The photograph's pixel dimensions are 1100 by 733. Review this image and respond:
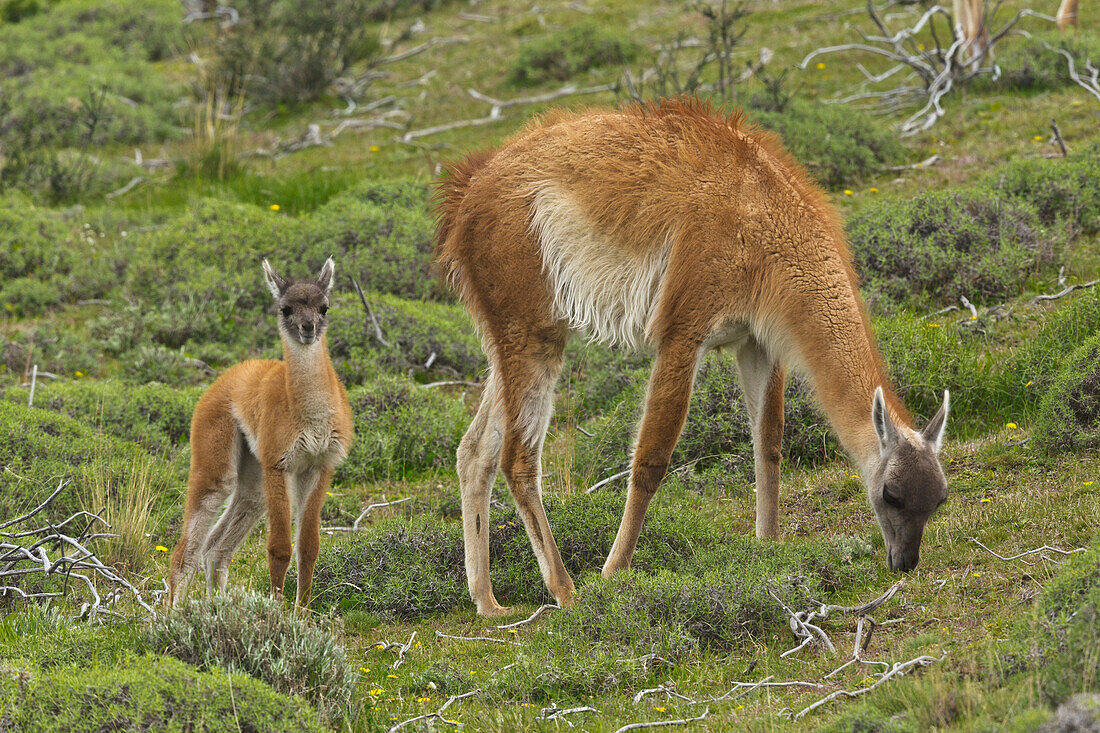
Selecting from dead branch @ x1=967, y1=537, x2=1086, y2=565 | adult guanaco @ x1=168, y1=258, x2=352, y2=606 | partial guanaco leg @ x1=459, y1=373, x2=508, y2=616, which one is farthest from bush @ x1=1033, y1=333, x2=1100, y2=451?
adult guanaco @ x1=168, y1=258, x2=352, y2=606

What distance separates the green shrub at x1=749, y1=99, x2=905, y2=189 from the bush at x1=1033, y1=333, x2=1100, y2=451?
5313 mm

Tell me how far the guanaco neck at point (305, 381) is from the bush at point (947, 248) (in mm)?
5000

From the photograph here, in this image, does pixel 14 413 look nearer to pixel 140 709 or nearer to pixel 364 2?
pixel 140 709

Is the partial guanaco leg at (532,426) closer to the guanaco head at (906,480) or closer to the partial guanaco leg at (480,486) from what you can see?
the partial guanaco leg at (480,486)

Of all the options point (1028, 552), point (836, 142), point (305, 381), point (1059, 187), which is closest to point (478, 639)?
point (305, 381)

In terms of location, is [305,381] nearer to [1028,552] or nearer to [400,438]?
[400,438]

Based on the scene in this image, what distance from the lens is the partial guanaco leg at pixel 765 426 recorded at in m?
6.59

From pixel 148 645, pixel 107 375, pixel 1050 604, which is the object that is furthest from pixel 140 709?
pixel 107 375

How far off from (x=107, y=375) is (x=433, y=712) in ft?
23.6

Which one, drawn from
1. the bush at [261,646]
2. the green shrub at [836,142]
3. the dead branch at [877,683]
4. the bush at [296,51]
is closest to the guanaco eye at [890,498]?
the dead branch at [877,683]

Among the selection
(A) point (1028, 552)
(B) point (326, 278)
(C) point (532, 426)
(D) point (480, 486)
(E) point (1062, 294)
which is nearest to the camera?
(A) point (1028, 552)

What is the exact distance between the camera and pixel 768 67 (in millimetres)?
15641

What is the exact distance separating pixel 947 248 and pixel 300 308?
5994mm

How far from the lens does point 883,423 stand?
17.9 ft
